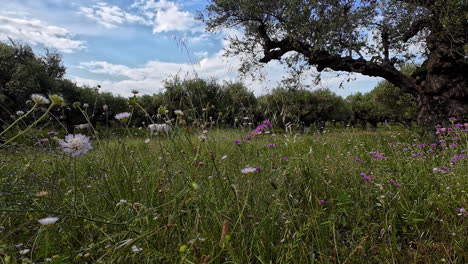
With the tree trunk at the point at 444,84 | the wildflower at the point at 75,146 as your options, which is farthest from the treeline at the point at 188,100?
the wildflower at the point at 75,146

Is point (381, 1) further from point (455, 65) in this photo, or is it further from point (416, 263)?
point (416, 263)

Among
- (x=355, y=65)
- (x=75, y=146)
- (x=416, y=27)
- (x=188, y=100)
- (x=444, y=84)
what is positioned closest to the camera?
(x=75, y=146)

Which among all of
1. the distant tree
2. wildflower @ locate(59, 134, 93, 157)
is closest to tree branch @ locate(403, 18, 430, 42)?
the distant tree

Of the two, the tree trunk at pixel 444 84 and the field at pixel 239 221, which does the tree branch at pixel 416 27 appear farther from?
the field at pixel 239 221

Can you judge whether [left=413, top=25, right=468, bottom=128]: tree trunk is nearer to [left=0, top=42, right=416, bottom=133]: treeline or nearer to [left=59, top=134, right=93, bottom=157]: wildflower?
[left=0, top=42, right=416, bottom=133]: treeline

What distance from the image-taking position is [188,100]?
4.69 meters

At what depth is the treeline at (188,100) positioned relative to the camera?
5167mm

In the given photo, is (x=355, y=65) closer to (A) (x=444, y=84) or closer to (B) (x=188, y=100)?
(A) (x=444, y=84)

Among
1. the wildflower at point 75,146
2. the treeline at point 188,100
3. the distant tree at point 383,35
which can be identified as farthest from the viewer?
the distant tree at point 383,35

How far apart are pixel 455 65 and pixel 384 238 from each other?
8754 mm

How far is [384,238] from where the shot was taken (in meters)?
2.00

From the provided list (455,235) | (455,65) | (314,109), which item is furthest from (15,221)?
(314,109)

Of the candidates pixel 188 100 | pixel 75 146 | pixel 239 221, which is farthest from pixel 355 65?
pixel 75 146

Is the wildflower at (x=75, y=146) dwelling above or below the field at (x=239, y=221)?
above
